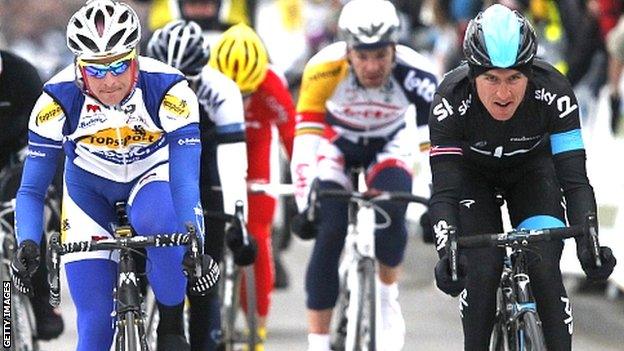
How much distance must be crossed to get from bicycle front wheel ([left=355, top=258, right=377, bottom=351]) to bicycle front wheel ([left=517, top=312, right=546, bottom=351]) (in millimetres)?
2051

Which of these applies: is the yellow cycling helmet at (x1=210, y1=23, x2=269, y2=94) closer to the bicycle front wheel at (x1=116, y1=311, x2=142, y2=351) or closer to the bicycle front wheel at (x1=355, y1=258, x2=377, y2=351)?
the bicycle front wheel at (x1=355, y1=258, x2=377, y2=351)

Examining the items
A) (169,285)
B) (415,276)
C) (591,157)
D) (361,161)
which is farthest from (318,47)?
(169,285)

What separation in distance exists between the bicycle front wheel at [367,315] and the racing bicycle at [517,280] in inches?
64.8

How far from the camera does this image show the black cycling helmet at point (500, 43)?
8.12 meters

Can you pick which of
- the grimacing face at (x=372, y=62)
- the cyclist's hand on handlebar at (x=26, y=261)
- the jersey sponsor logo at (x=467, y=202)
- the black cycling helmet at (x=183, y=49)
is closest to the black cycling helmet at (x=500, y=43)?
the jersey sponsor logo at (x=467, y=202)

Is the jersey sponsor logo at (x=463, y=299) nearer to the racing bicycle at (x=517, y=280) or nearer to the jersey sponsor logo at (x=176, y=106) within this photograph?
the racing bicycle at (x=517, y=280)

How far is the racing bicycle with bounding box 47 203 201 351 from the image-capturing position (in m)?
8.17

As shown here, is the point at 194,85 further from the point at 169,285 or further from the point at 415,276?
the point at 415,276

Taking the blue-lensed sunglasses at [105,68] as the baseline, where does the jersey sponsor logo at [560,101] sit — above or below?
below

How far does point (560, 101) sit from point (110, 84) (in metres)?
1.93

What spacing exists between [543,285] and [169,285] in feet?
5.46

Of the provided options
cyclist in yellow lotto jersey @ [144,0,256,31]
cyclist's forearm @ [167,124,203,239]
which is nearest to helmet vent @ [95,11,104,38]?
cyclist's forearm @ [167,124,203,239]

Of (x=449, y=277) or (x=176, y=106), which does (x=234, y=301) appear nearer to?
(x=176, y=106)

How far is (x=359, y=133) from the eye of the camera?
11.2 m
